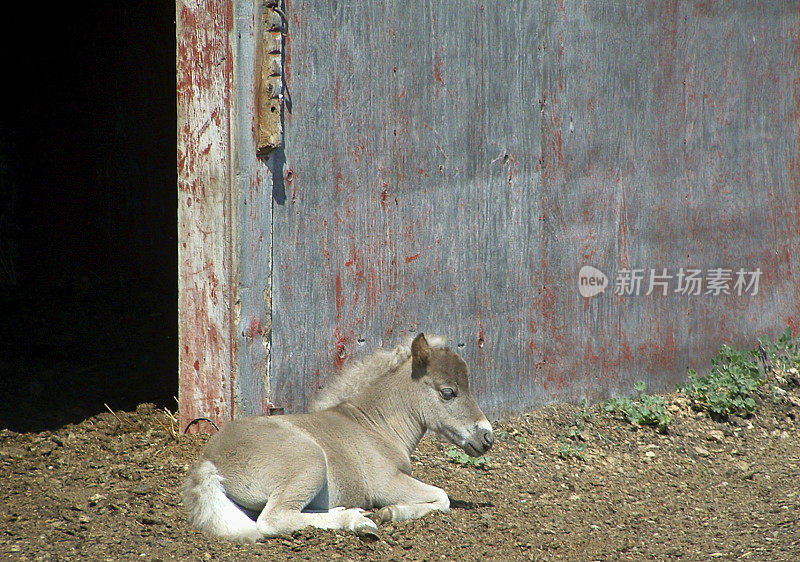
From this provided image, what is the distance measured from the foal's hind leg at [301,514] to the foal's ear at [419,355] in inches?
38.3

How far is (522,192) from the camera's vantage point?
6.92 meters

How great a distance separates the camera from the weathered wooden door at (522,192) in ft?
18.4

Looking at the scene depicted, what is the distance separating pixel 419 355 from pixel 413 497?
0.82 meters

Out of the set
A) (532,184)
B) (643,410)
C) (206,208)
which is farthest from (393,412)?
(643,410)

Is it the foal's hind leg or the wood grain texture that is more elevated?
the wood grain texture

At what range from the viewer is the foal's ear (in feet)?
17.0

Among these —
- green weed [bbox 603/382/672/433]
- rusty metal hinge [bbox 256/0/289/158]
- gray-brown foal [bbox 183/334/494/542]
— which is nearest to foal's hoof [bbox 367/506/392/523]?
gray-brown foal [bbox 183/334/494/542]

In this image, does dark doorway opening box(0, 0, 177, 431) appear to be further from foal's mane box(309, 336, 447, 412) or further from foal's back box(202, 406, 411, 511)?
foal's back box(202, 406, 411, 511)

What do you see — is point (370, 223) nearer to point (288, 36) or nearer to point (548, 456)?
point (288, 36)

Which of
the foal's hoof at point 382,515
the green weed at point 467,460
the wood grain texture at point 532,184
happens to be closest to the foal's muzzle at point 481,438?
the foal's hoof at point 382,515

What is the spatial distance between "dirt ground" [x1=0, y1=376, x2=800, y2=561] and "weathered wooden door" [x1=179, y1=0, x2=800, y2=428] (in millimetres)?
675

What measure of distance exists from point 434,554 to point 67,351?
475cm

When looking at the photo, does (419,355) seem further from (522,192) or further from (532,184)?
(532,184)

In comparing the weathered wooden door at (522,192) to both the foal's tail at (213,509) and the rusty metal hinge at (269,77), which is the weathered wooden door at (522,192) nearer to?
the rusty metal hinge at (269,77)
